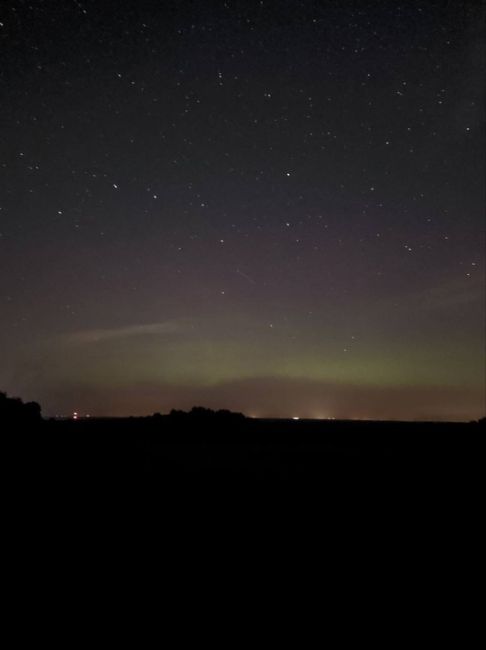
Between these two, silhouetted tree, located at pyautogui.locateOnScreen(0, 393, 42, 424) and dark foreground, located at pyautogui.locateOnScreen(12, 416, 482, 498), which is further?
silhouetted tree, located at pyautogui.locateOnScreen(0, 393, 42, 424)

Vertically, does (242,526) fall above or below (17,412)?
below

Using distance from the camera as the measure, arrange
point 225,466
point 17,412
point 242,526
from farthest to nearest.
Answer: point 17,412, point 225,466, point 242,526

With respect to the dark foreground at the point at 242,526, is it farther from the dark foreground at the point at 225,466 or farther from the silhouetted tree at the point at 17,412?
the silhouetted tree at the point at 17,412

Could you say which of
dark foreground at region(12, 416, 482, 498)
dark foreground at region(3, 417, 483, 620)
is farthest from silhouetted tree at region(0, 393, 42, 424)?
dark foreground at region(3, 417, 483, 620)

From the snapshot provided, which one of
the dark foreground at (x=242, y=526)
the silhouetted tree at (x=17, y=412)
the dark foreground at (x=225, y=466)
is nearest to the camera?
the dark foreground at (x=242, y=526)

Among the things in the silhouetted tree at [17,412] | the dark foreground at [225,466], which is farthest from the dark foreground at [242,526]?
the silhouetted tree at [17,412]

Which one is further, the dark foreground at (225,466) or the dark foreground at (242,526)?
the dark foreground at (225,466)

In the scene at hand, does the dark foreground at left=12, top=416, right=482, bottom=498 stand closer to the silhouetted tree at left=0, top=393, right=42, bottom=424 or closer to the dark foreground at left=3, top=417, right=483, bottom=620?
the dark foreground at left=3, top=417, right=483, bottom=620

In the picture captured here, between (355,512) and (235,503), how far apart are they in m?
2.67

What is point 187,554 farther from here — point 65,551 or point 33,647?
point 33,647

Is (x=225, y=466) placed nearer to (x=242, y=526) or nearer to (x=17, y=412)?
(x=242, y=526)

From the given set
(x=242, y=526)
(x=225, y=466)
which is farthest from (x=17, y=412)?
(x=242, y=526)

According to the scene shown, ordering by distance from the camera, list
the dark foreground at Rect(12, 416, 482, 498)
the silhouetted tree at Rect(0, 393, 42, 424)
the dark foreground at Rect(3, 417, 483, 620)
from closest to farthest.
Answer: the dark foreground at Rect(3, 417, 483, 620), the dark foreground at Rect(12, 416, 482, 498), the silhouetted tree at Rect(0, 393, 42, 424)

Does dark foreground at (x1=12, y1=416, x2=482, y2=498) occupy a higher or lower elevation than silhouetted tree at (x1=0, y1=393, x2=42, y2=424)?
lower
